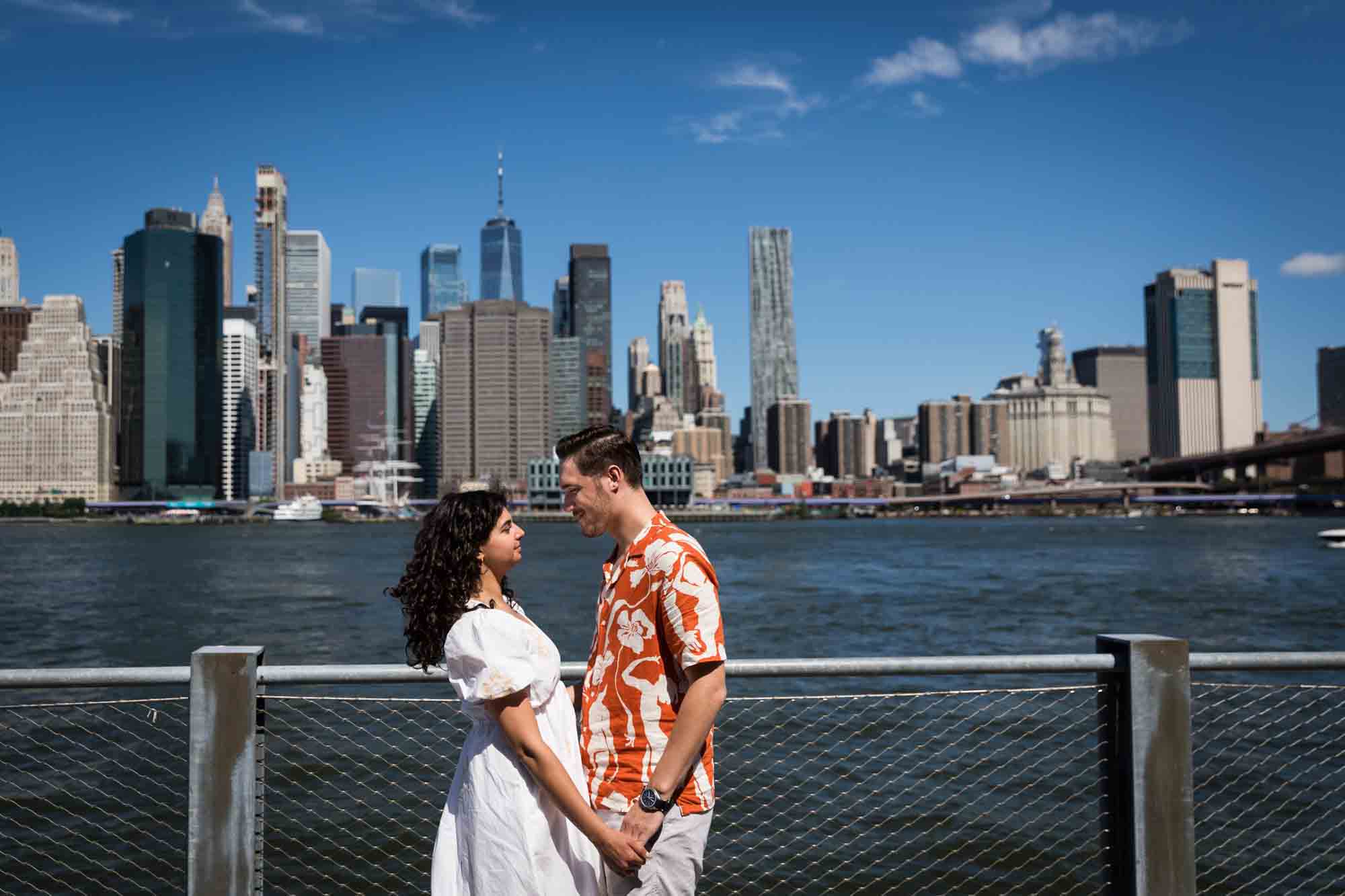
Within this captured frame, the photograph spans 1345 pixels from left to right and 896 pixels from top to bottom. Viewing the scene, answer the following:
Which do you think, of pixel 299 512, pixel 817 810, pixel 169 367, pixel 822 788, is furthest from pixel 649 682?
pixel 169 367

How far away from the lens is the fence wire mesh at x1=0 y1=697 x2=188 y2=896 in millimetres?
8375

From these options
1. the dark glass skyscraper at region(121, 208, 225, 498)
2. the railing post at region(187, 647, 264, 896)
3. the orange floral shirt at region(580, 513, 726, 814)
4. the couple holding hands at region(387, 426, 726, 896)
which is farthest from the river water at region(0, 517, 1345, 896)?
the dark glass skyscraper at region(121, 208, 225, 498)

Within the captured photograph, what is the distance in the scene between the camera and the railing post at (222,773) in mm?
3617

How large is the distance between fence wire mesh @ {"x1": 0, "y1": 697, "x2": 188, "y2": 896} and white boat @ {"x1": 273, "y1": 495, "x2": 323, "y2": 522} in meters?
138

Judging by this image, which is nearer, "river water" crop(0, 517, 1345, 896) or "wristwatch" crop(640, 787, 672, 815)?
"wristwatch" crop(640, 787, 672, 815)

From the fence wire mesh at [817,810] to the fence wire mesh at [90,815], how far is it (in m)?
0.86

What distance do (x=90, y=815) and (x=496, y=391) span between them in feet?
576

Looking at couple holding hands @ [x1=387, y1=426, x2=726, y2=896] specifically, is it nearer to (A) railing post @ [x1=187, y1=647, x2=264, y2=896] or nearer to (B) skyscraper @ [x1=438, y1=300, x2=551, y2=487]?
(A) railing post @ [x1=187, y1=647, x2=264, y2=896]

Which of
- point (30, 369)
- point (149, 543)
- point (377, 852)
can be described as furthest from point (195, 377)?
point (377, 852)

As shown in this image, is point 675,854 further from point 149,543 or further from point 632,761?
point 149,543

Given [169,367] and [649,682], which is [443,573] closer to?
[649,682]

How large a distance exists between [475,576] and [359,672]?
74cm

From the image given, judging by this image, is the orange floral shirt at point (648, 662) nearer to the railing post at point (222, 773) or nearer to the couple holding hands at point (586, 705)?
the couple holding hands at point (586, 705)

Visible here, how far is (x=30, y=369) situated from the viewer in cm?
16812
